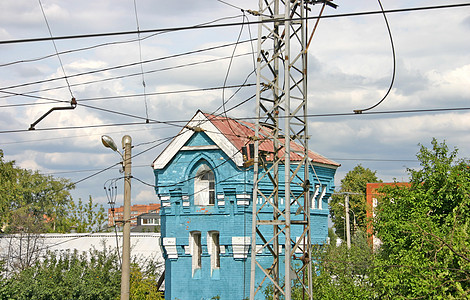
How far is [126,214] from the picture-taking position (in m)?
15.1

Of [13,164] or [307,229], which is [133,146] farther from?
[13,164]

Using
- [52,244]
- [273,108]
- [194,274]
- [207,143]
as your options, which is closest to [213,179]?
[207,143]

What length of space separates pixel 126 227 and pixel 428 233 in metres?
10.3

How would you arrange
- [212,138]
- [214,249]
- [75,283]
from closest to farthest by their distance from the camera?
1. [212,138]
2. [214,249]
3. [75,283]

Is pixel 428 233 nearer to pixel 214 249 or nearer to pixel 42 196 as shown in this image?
pixel 214 249

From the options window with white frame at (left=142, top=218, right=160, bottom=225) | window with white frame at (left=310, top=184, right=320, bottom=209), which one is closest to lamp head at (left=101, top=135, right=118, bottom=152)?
window with white frame at (left=310, top=184, right=320, bottom=209)

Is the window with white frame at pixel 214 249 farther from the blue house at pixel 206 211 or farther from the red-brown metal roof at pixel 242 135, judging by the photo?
the red-brown metal roof at pixel 242 135

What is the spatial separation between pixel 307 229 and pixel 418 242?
705cm

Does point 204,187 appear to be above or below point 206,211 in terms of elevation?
above

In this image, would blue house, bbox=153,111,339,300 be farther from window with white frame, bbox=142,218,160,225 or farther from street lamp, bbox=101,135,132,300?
window with white frame, bbox=142,218,160,225

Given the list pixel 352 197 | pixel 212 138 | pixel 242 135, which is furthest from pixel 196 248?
pixel 352 197

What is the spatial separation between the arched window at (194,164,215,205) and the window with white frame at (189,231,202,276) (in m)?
1.40

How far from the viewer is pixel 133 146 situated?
51.8 ft

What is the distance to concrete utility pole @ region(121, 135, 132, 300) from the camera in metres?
14.8
